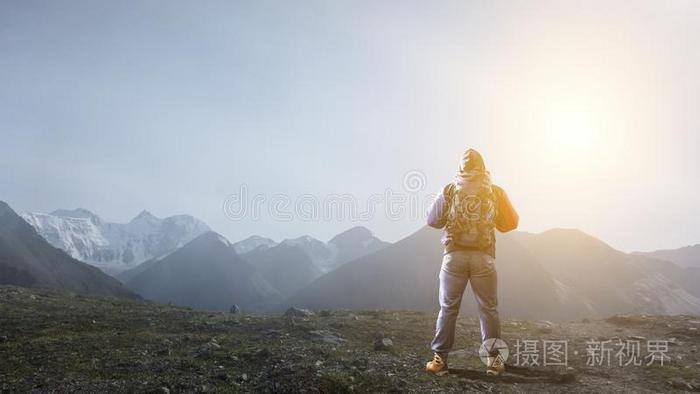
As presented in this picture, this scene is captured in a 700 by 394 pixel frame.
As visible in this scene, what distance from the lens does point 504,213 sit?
1020 cm

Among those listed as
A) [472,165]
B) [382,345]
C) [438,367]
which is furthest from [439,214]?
[382,345]

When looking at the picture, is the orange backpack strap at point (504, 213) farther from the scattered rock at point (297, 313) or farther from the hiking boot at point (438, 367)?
the scattered rock at point (297, 313)

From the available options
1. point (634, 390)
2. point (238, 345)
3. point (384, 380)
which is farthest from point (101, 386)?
point (634, 390)

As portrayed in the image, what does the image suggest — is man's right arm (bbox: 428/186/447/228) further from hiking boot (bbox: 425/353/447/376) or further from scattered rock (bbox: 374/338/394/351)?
scattered rock (bbox: 374/338/394/351)

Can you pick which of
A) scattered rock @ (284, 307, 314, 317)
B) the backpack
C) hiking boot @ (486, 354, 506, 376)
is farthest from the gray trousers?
scattered rock @ (284, 307, 314, 317)

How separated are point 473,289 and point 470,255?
0.78 m

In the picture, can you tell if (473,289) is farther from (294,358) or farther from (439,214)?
(294,358)

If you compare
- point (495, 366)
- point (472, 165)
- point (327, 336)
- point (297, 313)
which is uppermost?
point (472, 165)

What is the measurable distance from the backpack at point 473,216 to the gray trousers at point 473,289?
0.28 metres

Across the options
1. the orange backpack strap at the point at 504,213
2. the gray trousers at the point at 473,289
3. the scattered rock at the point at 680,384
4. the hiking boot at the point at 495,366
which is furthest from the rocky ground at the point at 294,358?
the orange backpack strap at the point at 504,213

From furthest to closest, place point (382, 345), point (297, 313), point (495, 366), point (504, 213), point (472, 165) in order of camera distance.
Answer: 1. point (297, 313)
2. point (382, 345)
3. point (504, 213)
4. point (472, 165)
5. point (495, 366)

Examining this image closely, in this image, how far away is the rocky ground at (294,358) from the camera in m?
9.32

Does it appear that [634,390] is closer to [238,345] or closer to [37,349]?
[238,345]

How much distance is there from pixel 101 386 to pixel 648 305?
218555 mm
